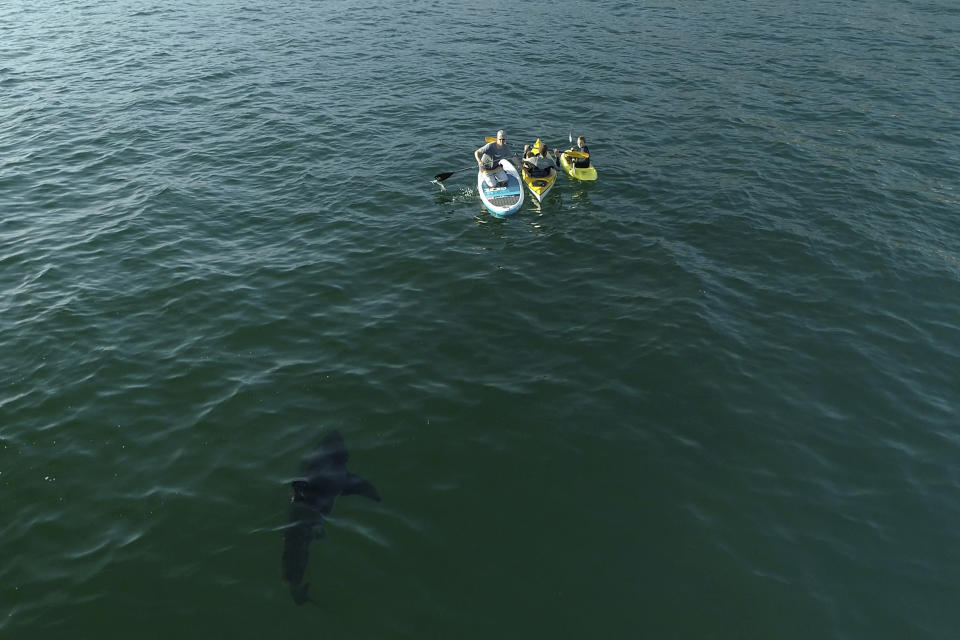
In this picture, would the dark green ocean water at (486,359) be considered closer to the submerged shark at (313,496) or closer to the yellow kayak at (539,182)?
the submerged shark at (313,496)

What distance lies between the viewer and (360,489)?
44.4 feet

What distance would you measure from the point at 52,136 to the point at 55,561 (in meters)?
25.5

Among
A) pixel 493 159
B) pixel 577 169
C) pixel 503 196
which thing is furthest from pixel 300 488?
pixel 577 169

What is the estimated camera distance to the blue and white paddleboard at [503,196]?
2403 centimetres

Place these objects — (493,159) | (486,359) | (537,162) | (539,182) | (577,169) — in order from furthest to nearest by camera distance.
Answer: (493,159) → (577,169) → (537,162) → (539,182) → (486,359)

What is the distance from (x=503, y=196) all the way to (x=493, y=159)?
8.47 feet

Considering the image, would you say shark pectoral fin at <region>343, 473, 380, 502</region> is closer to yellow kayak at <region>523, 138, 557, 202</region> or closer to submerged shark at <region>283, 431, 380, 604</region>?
submerged shark at <region>283, 431, 380, 604</region>

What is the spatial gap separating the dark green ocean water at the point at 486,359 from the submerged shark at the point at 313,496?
260 mm

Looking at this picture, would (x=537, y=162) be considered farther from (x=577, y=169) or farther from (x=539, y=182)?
(x=577, y=169)

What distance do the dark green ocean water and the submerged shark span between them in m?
0.26

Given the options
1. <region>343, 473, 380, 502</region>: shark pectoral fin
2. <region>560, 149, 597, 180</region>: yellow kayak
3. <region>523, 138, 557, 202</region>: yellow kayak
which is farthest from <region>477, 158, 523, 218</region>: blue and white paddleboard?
<region>343, 473, 380, 502</region>: shark pectoral fin

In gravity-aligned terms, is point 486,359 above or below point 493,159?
below

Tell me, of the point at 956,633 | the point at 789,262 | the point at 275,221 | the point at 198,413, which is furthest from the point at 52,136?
the point at 956,633

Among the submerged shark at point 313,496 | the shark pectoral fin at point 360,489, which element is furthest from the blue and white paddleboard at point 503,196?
the shark pectoral fin at point 360,489
